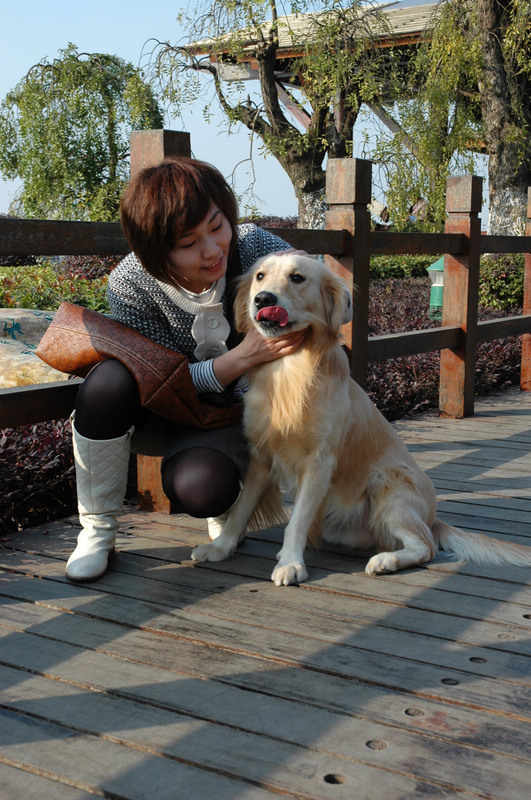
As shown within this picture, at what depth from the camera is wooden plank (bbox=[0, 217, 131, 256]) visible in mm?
2488

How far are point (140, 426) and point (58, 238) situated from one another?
2.10 feet

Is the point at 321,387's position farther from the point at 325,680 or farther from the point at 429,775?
the point at 429,775

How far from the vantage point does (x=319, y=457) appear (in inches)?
99.7

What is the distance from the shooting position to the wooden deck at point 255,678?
1.48 m

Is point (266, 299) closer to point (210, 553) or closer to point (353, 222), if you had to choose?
point (210, 553)

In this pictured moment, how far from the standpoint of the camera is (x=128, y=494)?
3.49 m

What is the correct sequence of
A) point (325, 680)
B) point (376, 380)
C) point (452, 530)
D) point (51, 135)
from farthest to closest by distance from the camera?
point (51, 135) → point (376, 380) → point (452, 530) → point (325, 680)

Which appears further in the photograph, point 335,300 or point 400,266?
point 400,266

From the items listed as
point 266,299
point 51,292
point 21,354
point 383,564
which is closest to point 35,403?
point 266,299

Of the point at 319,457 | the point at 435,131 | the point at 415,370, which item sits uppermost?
the point at 435,131

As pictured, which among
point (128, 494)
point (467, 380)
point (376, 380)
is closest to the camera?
point (128, 494)

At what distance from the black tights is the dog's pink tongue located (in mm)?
436

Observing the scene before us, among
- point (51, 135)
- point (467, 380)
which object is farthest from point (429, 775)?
point (51, 135)

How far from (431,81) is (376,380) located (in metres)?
5.49
